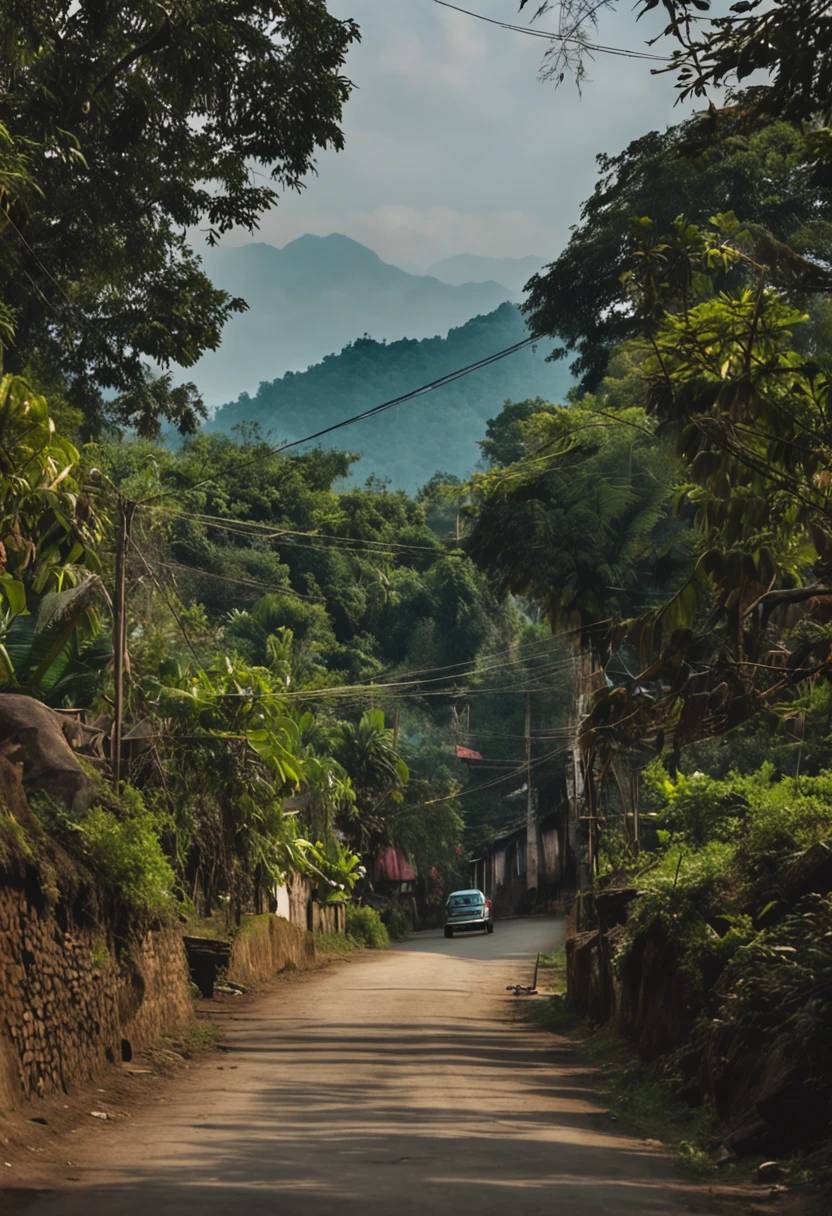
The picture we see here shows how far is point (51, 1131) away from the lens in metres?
10.3

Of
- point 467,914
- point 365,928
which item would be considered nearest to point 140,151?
point 365,928

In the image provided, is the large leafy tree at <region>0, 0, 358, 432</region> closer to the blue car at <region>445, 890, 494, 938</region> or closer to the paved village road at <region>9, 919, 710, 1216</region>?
the paved village road at <region>9, 919, 710, 1216</region>

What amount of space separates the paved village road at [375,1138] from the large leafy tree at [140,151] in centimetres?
1117

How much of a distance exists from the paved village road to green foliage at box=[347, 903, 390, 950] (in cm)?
2297

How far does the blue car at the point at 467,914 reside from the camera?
47469 mm

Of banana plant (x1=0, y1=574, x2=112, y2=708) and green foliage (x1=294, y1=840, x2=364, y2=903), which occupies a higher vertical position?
banana plant (x1=0, y1=574, x2=112, y2=708)

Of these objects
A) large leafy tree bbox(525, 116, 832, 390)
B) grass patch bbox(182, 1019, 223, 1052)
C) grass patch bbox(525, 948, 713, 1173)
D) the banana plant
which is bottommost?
grass patch bbox(525, 948, 713, 1173)

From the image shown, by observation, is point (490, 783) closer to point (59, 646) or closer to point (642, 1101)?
point (59, 646)

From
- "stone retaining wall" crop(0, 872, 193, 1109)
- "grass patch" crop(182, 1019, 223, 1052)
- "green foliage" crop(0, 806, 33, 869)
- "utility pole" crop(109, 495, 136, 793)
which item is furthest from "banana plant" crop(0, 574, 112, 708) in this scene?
"grass patch" crop(182, 1019, 223, 1052)

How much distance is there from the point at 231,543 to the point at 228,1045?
41.4 metres

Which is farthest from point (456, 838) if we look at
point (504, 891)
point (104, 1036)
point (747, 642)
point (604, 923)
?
point (747, 642)

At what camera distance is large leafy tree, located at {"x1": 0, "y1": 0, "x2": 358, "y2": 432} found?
736 inches

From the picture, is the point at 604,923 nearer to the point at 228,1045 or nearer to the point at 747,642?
the point at 228,1045

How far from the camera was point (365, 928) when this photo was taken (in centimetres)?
4225
